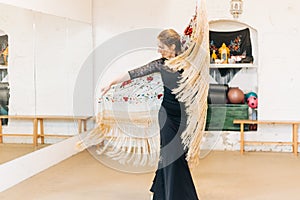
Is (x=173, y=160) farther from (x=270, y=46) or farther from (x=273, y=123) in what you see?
(x=270, y=46)

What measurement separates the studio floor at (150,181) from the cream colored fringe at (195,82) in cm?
99

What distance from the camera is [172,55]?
347 centimetres

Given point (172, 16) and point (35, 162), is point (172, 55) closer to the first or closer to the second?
point (35, 162)

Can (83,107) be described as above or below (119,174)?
above

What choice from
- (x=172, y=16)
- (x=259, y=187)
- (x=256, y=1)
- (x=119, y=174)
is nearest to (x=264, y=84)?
(x=256, y=1)

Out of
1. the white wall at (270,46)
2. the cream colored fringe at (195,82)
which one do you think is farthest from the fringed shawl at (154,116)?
the white wall at (270,46)

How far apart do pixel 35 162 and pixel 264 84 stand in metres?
3.54

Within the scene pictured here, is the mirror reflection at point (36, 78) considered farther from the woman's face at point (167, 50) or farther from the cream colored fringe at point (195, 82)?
the cream colored fringe at point (195, 82)

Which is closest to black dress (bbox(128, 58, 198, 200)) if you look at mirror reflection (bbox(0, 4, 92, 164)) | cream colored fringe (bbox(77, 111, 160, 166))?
cream colored fringe (bbox(77, 111, 160, 166))

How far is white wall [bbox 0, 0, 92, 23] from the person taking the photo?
196 inches

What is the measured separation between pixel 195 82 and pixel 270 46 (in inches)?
137

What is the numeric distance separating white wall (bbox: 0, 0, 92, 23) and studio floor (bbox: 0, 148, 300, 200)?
1.98 metres

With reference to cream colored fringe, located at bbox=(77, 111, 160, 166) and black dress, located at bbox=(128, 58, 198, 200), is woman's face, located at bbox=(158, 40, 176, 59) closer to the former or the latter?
black dress, located at bbox=(128, 58, 198, 200)

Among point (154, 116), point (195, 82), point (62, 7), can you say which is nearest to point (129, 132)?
point (154, 116)
